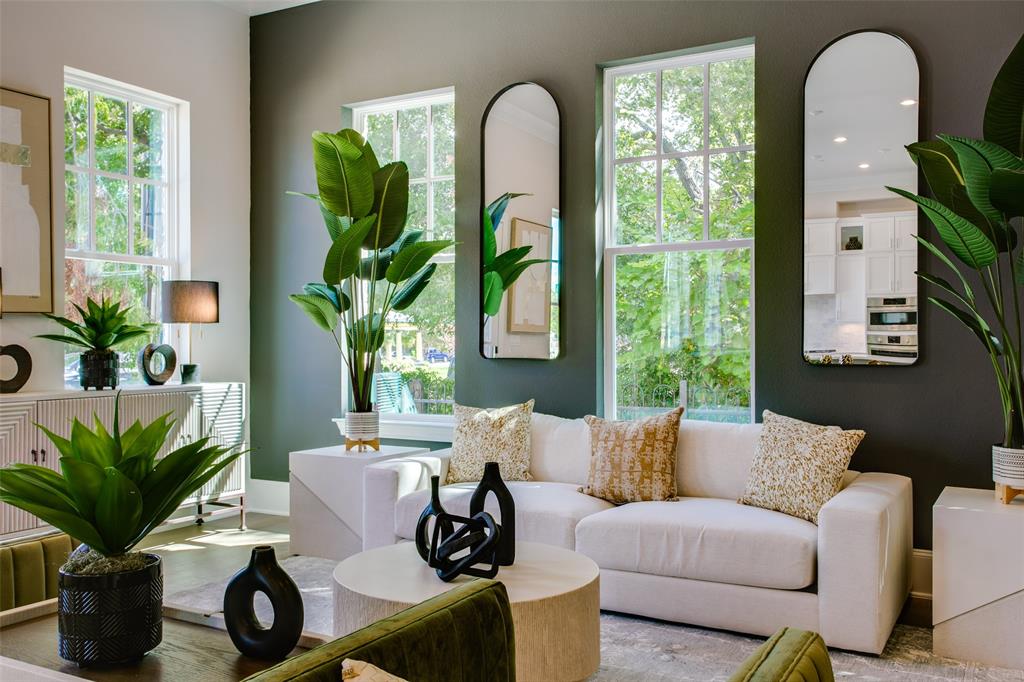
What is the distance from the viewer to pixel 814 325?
4.18m

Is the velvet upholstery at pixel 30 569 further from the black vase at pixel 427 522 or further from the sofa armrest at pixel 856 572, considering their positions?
the sofa armrest at pixel 856 572

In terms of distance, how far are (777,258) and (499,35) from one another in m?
2.18

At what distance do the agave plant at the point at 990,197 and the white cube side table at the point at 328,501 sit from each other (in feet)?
9.73

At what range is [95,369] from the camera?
4676mm

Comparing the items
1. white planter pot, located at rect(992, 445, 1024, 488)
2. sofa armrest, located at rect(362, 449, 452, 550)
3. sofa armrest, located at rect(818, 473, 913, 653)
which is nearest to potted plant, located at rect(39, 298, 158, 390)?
sofa armrest, located at rect(362, 449, 452, 550)

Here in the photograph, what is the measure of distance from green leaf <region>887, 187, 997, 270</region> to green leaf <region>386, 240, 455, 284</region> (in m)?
2.37

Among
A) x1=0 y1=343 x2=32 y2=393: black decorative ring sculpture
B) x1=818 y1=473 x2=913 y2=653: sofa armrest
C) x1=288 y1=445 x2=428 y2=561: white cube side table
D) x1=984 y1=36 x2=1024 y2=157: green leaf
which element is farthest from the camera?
x1=288 y1=445 x2=428 y2=561: white cube side table

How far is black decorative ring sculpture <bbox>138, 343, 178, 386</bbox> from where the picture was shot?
5090 millimetres

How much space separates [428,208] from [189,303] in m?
1.59

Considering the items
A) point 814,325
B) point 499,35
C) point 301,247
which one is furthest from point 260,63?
point 814,325

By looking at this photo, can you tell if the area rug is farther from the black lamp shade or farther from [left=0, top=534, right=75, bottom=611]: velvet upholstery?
the black lamp shade

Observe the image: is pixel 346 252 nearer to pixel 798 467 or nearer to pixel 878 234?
pixel 798 467

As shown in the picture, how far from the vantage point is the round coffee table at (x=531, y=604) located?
255 cm

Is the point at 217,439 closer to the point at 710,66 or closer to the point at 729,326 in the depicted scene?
the point at 729,326
